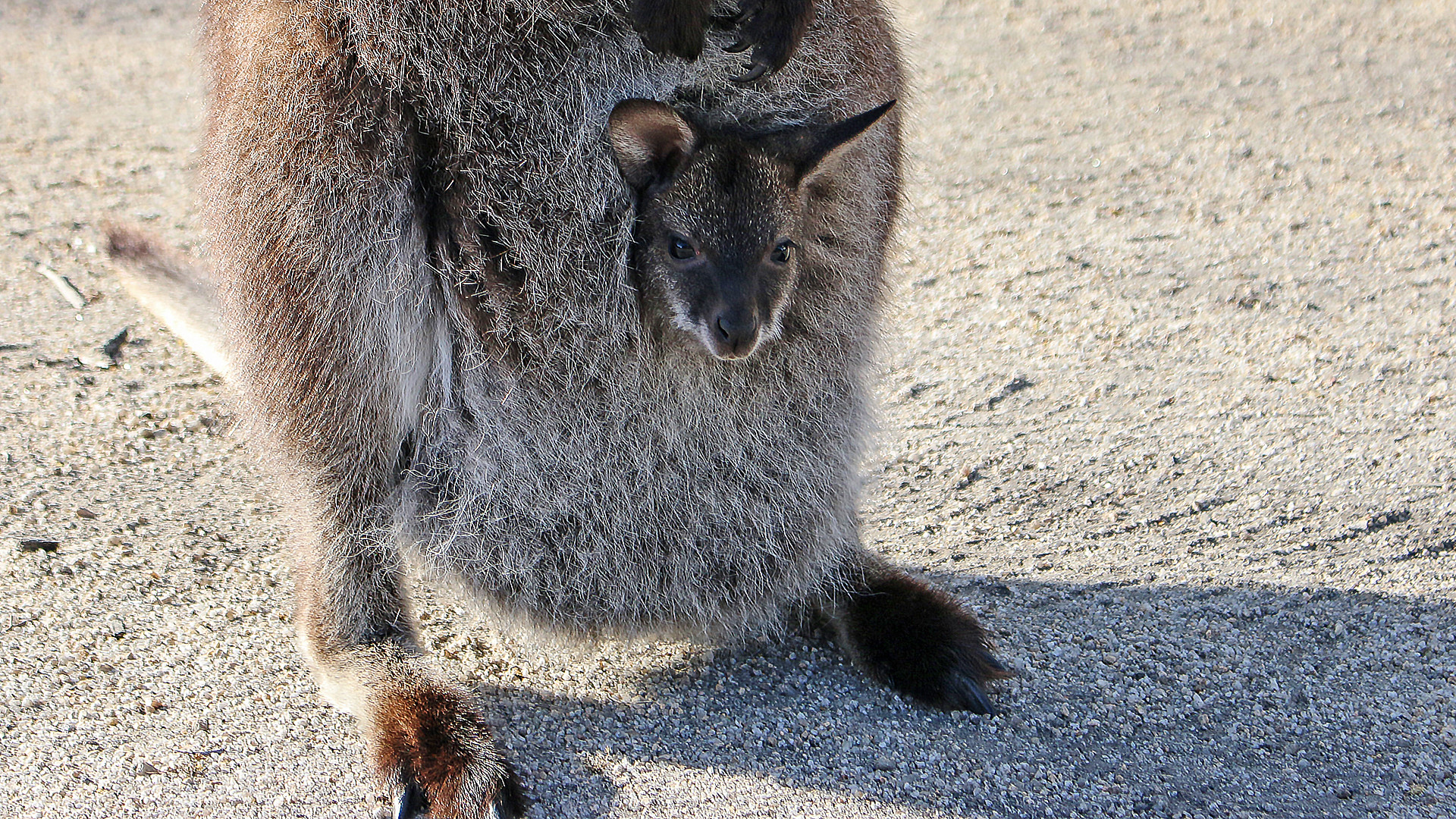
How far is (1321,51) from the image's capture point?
19.4 ft

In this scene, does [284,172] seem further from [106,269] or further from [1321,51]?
[1321,51]

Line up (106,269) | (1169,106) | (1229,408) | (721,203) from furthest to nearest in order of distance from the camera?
(1169,106) → (106,269) → (1229,408) → (721,203)

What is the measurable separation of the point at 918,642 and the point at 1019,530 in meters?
0.65

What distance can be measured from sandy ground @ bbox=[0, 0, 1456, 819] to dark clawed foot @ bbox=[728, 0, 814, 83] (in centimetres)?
94

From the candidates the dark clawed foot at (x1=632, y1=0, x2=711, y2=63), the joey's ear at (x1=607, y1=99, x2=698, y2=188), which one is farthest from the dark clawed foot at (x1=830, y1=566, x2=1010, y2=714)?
the dark clawed foot at (x1=632, y1=0, x2=711, y2=63)

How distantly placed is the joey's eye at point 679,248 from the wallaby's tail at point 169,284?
158 centimetres

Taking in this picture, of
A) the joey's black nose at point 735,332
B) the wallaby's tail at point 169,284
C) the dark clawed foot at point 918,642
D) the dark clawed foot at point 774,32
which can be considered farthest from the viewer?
the wallaby's tail at point 169,284

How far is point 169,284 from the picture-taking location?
10.6ft

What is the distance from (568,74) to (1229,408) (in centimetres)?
201

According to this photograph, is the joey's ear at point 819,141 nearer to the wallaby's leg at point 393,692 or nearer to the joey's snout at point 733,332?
the joey's snout at point 733,332

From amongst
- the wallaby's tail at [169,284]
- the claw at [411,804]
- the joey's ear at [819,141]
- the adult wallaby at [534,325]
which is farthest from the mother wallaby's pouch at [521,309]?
the wallaby's tail at [169,284]

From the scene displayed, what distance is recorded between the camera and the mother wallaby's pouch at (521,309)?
200cm

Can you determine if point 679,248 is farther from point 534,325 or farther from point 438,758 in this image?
point 438,758

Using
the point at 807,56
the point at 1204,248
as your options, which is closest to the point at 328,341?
the point at 807,56
